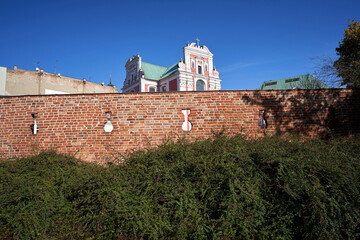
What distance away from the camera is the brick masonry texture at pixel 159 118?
691cm

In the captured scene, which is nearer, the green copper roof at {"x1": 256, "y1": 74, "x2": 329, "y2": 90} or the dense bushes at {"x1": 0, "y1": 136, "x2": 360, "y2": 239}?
the dense bushes at {"x1": 0, "y1": 136, "x2": 360, "y2": 239}

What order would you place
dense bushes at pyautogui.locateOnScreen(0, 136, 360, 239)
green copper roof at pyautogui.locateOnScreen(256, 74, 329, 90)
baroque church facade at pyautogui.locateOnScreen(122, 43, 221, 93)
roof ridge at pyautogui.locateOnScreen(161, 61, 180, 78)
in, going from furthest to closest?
roof ridge at pyautogui.locateOnScreen(161, 61, 180, 78) → baroque church facade at pyautogui.locateOnScreen(122, 43, 221, 93) → green copper roof at pyautogui.locateOnScreen(256, 74, 329, 90) → dense bushes at pyautogui.locateOnScreen(0, 136, 360, 239)

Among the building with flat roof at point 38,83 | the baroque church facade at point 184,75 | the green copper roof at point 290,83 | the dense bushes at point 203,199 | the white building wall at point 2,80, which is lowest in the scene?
the dense bushes at point 203,199

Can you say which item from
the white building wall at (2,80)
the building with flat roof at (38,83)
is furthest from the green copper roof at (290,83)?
the white building wall at (2,80)

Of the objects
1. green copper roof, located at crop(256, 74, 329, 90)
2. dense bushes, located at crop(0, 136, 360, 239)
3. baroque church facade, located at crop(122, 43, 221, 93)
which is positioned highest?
baroque church facade, located at crop(122, 43, 221, 93)

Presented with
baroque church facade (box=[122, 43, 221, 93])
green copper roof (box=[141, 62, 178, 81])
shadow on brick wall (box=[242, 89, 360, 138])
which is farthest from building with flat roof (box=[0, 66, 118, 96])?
shadow on brick wall (box=[242, 89, 360, 138])

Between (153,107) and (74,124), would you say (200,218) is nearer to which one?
(153,107)

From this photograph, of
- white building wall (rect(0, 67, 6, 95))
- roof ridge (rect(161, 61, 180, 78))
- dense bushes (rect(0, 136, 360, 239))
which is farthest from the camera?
roof ridge (rect(161, 61, 180, 78))

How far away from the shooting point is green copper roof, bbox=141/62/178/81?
3591cm

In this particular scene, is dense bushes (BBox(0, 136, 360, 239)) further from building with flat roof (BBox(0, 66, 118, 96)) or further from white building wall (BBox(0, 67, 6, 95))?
building with flat roof (BBox(0, 66, 118, 96))

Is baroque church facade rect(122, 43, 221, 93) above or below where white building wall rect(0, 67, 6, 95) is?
above

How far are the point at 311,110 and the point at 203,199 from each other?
196 inches

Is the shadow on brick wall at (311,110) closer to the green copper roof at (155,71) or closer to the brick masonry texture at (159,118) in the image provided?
the brick masonry texture at (159,118)

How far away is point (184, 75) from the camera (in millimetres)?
32312
